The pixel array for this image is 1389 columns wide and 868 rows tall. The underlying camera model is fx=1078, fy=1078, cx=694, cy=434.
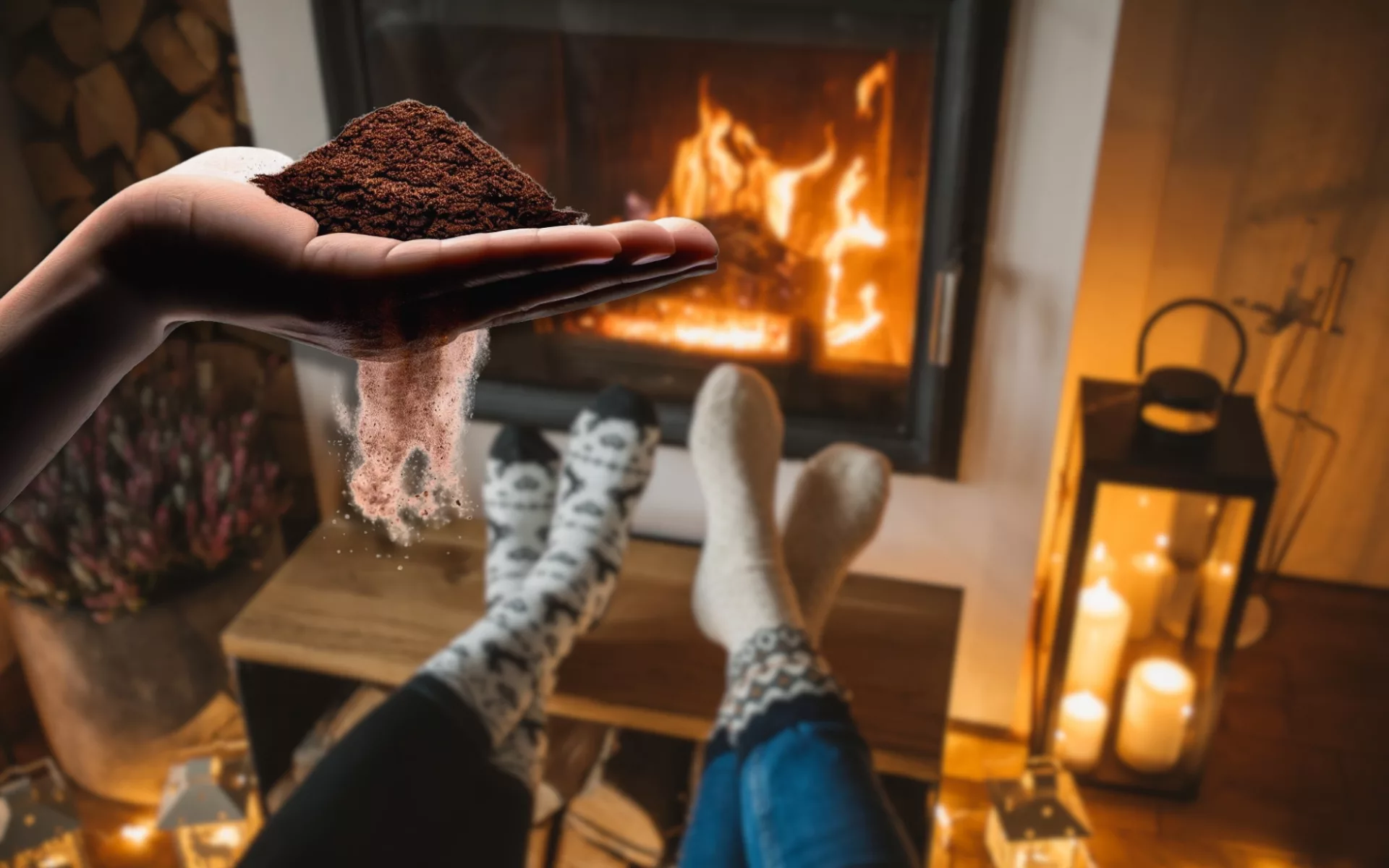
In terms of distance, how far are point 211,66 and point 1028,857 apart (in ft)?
5.21

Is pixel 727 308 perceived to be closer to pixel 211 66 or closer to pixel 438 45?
pixel 438 45

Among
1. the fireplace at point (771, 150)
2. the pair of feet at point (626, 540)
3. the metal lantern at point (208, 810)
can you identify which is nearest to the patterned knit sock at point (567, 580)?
the pair of feet at point (626, 540)

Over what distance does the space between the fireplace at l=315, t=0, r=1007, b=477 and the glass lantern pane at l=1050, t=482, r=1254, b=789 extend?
0.29 meters

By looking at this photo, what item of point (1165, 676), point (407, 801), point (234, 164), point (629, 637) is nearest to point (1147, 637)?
point (1165, 676)

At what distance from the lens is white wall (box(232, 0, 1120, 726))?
4.01ft

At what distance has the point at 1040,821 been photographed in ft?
4.53

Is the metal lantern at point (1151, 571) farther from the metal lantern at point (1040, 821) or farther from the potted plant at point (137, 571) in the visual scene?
the potted plant at point (137, 571)

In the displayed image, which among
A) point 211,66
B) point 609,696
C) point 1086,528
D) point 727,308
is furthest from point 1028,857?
point 211,66

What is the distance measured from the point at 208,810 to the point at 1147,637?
1.29 metres

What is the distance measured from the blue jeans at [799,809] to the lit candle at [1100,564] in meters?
0.61

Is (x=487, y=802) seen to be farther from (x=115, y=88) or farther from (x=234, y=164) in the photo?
(x=115, y=88)

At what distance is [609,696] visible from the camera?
4.49ft

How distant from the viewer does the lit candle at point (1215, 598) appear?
138 cm

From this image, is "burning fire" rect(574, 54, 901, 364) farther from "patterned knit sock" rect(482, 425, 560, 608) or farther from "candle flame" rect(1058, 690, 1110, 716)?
"candle flame" rect(1058, 690, 1110, 716)
